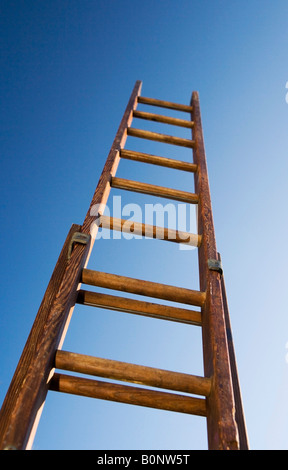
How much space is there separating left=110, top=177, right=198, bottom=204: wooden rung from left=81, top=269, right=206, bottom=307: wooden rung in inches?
35.9

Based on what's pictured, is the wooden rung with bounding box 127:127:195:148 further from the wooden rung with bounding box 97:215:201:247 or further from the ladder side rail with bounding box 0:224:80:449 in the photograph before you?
the ladder side rail with bounding box 0:224:80:449

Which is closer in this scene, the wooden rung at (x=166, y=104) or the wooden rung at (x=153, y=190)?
the wooden rung at (x=153, y=190)

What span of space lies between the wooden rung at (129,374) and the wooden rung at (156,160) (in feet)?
5.83

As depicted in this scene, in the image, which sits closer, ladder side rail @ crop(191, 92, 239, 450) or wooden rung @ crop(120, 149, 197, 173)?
ladder side rail @ crop(191, 92, 239, 450)

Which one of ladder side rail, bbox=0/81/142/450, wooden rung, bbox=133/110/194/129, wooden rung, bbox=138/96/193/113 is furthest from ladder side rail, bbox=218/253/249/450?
wooden rung, bbox=138/96/193/113

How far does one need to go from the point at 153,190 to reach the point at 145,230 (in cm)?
50

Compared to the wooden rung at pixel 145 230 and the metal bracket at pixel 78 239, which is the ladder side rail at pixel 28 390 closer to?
the metal bracket at pixel 78 239

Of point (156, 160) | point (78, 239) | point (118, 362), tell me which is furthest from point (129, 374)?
point (156, 160)

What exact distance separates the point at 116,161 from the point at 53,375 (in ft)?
5.49

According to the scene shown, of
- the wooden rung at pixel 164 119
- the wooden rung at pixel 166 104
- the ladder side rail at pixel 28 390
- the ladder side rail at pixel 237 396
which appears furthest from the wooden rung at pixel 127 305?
the wooden rung at pixel 166 104

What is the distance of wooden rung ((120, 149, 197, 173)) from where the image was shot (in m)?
2.70

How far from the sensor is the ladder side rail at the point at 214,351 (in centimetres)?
109
